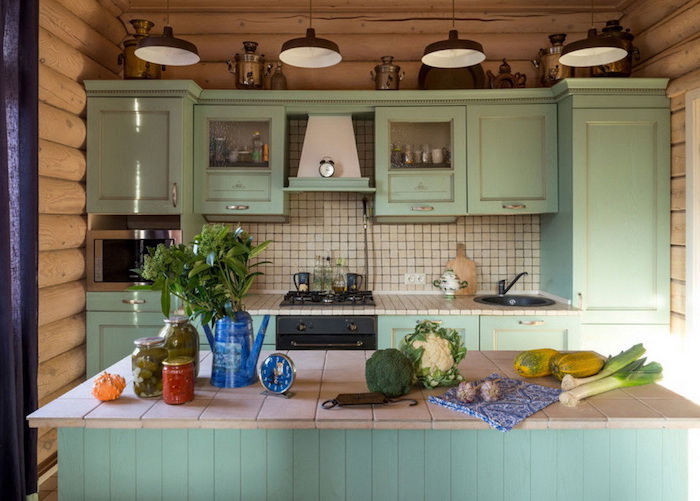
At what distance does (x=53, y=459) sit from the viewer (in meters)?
3.03

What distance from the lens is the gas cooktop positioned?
331cm

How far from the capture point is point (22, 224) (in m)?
2.53

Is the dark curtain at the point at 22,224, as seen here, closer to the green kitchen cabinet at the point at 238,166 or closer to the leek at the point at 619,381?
the green kitchen cabinet at the point at 238,166

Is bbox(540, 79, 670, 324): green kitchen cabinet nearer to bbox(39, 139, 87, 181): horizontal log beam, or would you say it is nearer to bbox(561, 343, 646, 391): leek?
bbox(561, 343, 646, 391): leek

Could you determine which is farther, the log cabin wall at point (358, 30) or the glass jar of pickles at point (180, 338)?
the log cabin wall at point (358, 30)

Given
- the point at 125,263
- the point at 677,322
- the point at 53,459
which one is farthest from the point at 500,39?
the point at 53,459

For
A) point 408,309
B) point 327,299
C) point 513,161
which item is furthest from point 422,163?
point 327,299

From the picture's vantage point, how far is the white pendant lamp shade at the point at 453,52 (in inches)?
90.7

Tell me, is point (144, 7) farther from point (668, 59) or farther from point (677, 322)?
point (677, 322)

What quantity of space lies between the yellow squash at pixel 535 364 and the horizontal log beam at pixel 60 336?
2439 mm

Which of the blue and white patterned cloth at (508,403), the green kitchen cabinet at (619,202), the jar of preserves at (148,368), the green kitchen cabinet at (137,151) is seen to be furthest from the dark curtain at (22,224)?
the green kitchen cabinet at (619,202)

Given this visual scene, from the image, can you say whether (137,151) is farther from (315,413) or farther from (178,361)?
(315,413)

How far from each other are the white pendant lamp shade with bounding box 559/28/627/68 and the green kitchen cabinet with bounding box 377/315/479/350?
1.52m

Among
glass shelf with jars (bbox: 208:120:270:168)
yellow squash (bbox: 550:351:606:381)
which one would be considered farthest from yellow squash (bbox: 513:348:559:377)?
glass shelf with jars (bbox: 208:120:270:168)
